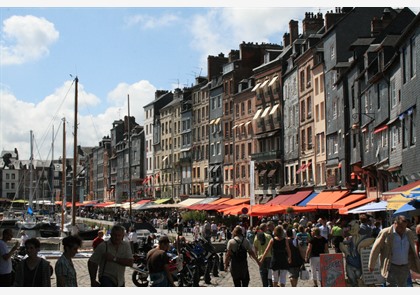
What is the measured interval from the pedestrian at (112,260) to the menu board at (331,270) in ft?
20.9

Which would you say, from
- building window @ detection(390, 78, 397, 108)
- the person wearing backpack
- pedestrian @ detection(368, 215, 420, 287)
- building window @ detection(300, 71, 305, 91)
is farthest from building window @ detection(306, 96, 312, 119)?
pedestrian @ detection(368, 215, 420, 287)

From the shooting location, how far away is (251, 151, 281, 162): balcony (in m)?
67.9

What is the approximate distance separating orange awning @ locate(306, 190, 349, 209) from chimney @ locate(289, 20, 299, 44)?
24.2m

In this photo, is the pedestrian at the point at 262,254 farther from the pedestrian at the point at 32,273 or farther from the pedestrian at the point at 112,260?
the pedestrian at the point at 32,273

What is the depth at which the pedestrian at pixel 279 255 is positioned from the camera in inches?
652

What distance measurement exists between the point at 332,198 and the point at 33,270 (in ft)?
116

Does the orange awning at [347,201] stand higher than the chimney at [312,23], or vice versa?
the chimney at [312,23]

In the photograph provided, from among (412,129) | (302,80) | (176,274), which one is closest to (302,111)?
(302,80)

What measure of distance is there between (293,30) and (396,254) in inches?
2318

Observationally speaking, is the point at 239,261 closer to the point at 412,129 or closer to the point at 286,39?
the point at 412,129

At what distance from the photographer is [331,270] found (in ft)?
55.0

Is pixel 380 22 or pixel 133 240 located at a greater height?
pixel 380 22

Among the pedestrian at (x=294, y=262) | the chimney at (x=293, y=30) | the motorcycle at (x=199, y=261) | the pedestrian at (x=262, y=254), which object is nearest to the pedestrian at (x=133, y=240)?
the motorcycle at (x=199, y=261)

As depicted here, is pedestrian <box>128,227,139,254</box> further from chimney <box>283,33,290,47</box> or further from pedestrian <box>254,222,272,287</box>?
chimney <box>283,33,290,47</box>
